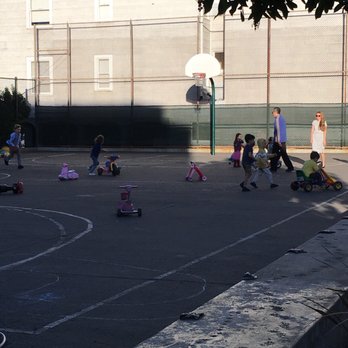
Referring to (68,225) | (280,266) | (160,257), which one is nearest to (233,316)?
(280,266)

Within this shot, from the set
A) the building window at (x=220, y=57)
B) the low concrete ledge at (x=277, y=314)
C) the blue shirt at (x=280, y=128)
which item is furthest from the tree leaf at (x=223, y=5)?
the building window at (x=220, y=57)

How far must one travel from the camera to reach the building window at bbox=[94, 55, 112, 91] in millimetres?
39906

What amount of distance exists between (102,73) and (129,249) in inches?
1223

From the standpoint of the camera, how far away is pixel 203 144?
37.3 metres

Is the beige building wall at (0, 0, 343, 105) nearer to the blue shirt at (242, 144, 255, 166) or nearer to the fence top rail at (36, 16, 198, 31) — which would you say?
the fence top rail at (36, 16, 198, 31)

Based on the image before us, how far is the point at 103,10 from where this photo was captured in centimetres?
4100

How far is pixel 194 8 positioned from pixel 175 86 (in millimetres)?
4395

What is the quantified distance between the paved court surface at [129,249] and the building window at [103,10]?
77.1ft

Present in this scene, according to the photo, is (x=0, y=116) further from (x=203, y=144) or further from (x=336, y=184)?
(x=336, y=184)

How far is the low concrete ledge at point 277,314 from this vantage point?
14.0 ft

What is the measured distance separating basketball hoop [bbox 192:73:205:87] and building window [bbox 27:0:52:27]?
34.4ft

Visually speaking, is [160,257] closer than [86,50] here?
Yes

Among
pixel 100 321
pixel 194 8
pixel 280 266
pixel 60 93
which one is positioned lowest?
pixel 100 321

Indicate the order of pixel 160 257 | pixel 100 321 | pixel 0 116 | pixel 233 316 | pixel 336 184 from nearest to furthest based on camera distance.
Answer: pixel 233 316 < pixel 100 321 < pixel 160 257 < pixel 336 184 < pixel 0 116
